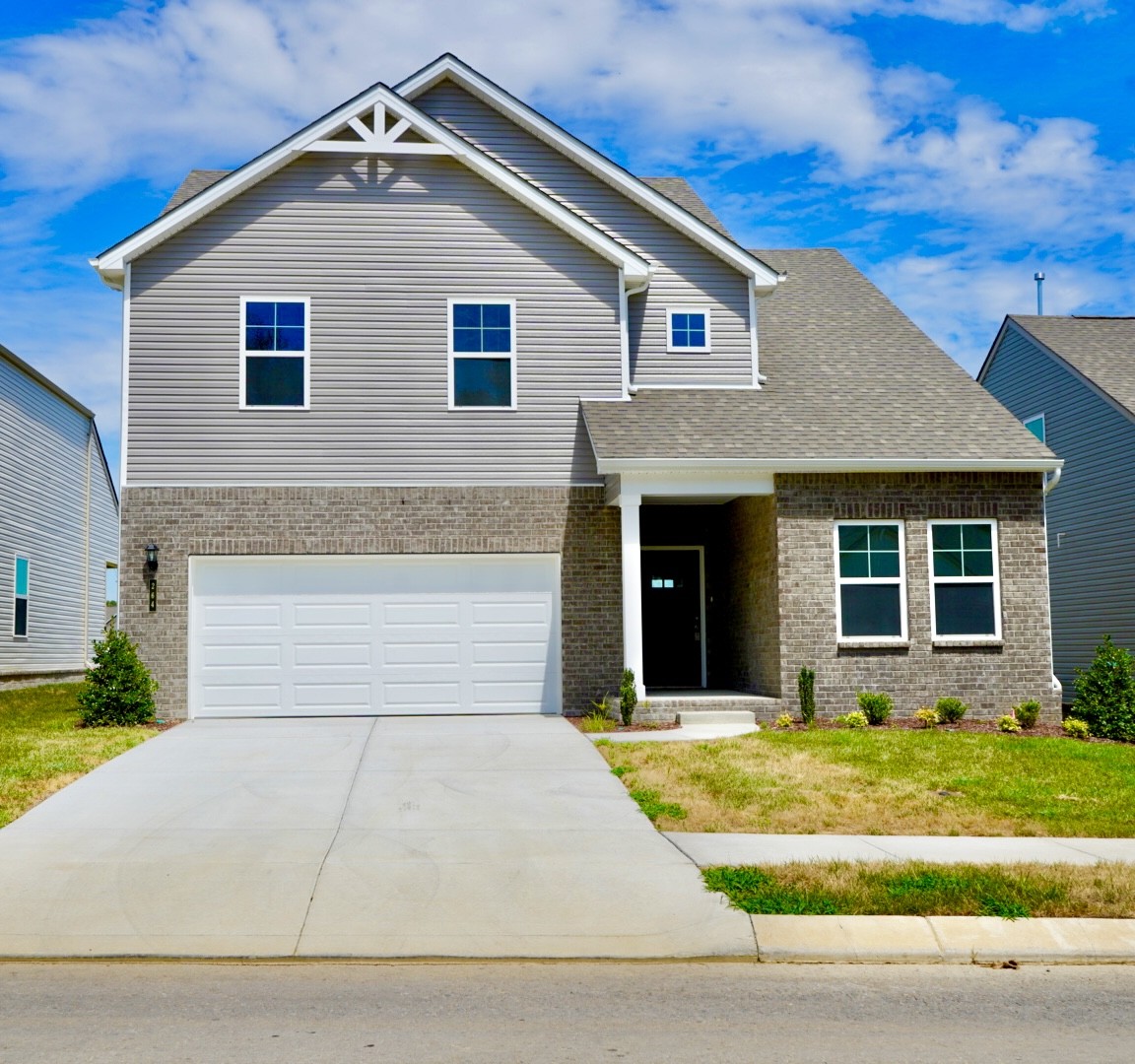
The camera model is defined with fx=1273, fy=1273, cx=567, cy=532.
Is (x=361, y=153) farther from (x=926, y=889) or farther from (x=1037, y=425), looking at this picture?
(x=1037, y=425)

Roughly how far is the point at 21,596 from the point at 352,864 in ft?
69.9

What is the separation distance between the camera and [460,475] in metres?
17.7

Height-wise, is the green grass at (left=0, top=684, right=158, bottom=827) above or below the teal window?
below

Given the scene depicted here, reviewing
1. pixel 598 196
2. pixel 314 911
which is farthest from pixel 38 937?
pixel 598 196

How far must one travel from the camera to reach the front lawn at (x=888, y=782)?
34.4 ft

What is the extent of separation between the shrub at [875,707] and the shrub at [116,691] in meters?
9.15

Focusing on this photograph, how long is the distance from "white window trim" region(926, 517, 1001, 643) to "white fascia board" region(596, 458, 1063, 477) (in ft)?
2.30

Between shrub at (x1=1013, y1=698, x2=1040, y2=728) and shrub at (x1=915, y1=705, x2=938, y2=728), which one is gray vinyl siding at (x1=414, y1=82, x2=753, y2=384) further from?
shrub at (x1=1013, y1=698, x2=1040, y2=728)

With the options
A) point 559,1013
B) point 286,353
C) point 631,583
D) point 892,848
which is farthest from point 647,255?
point 559,1013

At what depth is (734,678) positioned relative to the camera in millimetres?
19266

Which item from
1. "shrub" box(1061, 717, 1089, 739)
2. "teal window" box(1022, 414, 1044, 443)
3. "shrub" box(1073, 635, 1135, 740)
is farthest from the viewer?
"teal window" box(1022, 414, 1044, 443)

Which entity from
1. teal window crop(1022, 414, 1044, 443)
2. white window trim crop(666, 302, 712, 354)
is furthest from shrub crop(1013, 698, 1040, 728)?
teal window crop(1022, 414, 1044, 443)

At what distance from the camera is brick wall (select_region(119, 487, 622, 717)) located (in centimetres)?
1706

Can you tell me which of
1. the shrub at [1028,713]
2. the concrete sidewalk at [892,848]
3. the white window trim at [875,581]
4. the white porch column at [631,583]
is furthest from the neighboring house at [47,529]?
the concrete sidewalk at [892,848]
